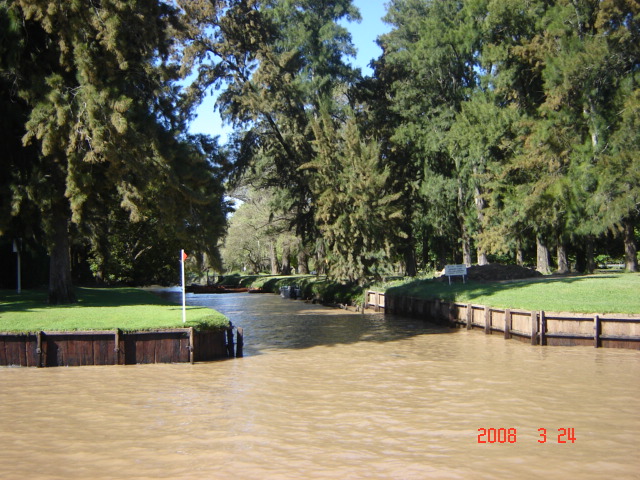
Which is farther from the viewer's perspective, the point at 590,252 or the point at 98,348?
the point at 590,252

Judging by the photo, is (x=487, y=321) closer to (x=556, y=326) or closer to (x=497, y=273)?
(x=556, y=326)

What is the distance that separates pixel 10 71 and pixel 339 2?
35.5 meters

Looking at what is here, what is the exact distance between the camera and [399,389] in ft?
48.8

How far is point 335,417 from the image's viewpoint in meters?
12.2

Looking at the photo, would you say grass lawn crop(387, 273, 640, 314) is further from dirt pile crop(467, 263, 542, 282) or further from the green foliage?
the green foliage

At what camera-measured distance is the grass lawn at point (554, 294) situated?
22078 millimetres

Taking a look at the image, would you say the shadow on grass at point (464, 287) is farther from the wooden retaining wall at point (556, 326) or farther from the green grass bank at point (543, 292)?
the wooden retaining wall at point (556, 326)

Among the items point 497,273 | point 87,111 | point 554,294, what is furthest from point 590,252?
point 87,111

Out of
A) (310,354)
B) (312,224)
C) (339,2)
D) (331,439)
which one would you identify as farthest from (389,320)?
(339,2)

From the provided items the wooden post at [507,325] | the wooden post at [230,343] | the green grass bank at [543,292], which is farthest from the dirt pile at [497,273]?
the wooden post at [230,343]
